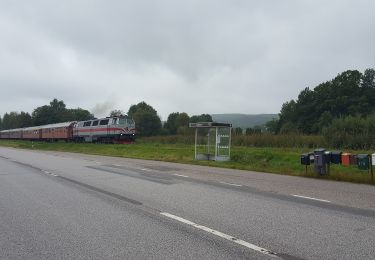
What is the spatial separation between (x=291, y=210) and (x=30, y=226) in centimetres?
508

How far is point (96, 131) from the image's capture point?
51312 mm

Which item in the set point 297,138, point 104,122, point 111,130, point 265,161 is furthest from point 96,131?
point 265,161

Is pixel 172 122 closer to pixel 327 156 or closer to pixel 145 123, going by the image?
pixel 145 123

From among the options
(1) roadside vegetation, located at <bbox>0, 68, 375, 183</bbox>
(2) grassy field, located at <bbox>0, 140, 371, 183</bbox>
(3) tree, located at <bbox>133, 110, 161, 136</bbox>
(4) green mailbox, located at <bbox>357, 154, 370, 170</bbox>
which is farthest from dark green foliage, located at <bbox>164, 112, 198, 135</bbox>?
(4) green mailbox, located at <bbox>357, 154, 370, 170</bbox>

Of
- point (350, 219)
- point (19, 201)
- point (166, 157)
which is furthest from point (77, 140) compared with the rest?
point (350, 219)

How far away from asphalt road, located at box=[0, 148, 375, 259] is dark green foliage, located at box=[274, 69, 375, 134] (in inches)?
3054

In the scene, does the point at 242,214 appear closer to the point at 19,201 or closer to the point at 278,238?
the point at 278,238

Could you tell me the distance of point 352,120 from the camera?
31250 millimetres

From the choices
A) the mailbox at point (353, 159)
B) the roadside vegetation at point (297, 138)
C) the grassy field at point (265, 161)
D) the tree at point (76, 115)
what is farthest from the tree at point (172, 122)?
the mailbox at point (353, 159)

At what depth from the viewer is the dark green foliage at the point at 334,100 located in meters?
89.0

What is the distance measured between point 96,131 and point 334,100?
56414mm

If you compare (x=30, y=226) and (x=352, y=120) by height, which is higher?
(x=352, y=120)

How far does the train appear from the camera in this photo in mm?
47359

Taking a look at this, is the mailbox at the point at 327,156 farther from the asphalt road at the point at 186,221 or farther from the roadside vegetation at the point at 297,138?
the asphalt road at the point at 186,221
